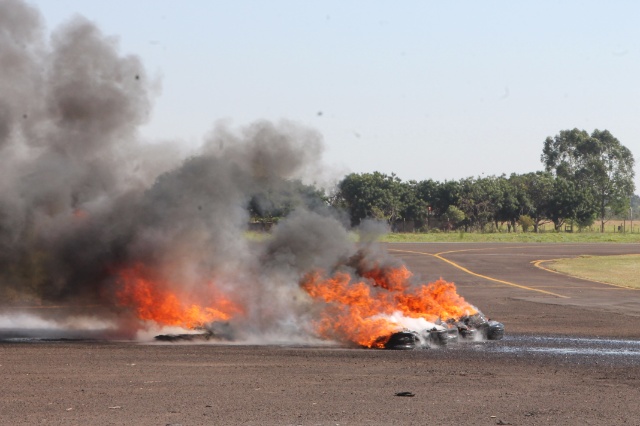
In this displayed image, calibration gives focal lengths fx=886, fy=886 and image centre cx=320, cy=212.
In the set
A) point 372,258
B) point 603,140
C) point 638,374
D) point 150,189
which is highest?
point 603,140

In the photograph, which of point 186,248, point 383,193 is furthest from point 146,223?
point 383,193

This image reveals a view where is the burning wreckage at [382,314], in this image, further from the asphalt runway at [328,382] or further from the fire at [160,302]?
the asphalt runway at [328,382]

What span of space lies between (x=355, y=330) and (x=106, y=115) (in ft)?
33.1

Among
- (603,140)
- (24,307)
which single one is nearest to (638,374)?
(24,307)

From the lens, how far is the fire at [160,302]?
79.4 ft

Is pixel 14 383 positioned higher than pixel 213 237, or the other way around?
pixel 213 237

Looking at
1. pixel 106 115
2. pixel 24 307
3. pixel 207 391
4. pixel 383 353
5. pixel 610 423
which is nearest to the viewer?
pixel 610 423

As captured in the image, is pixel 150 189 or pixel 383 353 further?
pixel 150 189

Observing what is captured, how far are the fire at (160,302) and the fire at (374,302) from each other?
255 centimetres

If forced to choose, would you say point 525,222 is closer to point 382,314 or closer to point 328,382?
point 382,314

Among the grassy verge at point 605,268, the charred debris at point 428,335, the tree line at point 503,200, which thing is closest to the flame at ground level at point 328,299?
the charred debris at point 428,335

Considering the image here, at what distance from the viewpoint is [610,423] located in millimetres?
13992

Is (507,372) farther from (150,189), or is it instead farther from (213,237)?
(150,189)

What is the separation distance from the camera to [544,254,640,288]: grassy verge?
1918 inches
